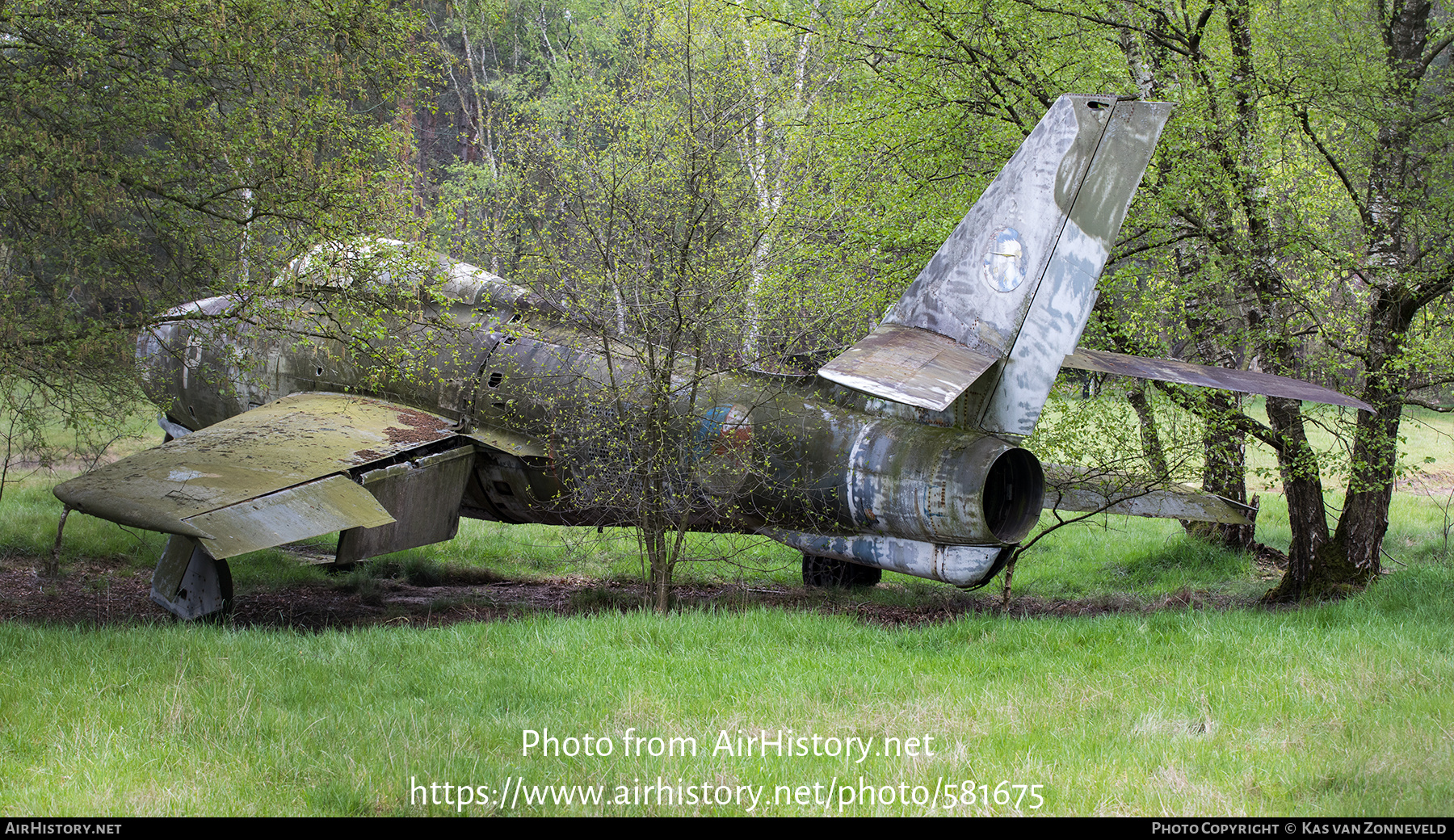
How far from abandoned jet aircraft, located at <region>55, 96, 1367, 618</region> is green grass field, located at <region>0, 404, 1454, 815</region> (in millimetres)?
847

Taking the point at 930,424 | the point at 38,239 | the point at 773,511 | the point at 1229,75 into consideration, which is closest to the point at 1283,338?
the point at 1229,75

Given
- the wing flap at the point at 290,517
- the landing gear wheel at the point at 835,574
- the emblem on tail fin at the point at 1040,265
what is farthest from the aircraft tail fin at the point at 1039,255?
the wing flap at the point at 290,517

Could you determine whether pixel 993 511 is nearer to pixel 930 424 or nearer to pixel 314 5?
pixel 930 424

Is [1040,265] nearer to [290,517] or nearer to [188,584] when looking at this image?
[290,517]

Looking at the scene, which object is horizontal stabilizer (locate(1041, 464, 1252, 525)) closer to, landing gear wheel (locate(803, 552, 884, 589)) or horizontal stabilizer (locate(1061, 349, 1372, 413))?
horizontal stabilizer (locate(1061, 349, 1372, 413))

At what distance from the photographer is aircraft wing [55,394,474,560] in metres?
7.08

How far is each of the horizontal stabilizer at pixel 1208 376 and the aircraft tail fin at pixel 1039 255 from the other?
1.08 feet

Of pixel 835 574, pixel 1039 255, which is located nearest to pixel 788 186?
pixel 1039 255

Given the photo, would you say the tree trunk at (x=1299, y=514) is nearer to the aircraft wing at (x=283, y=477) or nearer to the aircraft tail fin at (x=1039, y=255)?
the aircraft tail fin at (x=1039, y=255)

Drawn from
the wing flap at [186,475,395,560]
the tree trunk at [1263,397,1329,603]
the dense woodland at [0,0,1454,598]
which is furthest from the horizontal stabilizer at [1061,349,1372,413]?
the wing flap at [186,475,395,560]

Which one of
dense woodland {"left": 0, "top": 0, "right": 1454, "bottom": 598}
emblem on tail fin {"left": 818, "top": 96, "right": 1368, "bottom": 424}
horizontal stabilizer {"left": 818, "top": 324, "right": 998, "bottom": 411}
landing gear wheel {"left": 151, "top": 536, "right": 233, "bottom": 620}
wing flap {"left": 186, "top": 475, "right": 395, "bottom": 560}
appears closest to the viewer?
horizontal stabilizer {"left": 818, "top": 324, "right": 998, "bottom": 411}

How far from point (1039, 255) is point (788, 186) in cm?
239

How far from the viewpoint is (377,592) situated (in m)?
10.7

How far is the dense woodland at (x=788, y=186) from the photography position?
761cm
